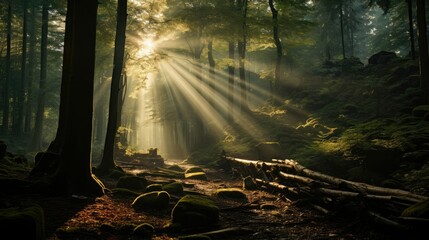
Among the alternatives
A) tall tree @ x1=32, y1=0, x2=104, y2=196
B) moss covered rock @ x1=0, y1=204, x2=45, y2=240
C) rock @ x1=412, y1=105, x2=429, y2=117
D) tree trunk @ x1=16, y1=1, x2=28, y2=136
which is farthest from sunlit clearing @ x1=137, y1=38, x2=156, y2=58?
moss covered rock @ x1=0, y1=204, x2=45, y2=240

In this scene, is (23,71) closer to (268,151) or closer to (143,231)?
(268,151)

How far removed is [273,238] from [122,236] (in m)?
2.78

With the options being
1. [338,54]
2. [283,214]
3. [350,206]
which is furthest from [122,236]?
[338,54]

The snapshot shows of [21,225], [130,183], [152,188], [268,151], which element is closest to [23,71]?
[130,183]

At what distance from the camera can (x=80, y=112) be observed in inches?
337

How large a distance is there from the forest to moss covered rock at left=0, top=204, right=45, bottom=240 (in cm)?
2

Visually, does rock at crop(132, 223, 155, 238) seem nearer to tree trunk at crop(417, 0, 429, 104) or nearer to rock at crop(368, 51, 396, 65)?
tree trunk at crop(417, 0, 429, 104)

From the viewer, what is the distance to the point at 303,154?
Result: 14.0m

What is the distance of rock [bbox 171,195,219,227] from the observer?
673cm

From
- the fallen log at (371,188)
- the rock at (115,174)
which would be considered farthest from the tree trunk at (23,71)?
the fallen log at (371,188)

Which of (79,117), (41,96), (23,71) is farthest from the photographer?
(23,71)

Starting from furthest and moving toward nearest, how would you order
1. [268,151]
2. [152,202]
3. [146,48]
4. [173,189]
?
[146,48]
[268,151]
[173,189]
[152,202]

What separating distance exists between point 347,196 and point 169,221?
12.9ft

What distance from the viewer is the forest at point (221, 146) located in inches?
251
